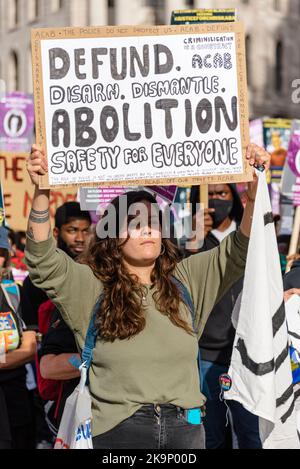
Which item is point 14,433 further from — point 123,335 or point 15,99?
point 15,99

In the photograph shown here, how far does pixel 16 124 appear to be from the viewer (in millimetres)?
13109

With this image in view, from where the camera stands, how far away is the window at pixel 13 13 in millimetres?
46344

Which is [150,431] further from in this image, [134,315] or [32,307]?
[32,307]

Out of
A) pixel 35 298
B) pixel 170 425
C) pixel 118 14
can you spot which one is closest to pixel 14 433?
pixel 35 298

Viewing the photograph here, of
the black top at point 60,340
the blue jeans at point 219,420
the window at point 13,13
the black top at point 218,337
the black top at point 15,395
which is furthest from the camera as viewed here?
the window at point 13,13

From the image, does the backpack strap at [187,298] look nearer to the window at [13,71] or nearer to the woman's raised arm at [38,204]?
the woman's raised arm at [38,204]

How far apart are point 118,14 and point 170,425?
122ft

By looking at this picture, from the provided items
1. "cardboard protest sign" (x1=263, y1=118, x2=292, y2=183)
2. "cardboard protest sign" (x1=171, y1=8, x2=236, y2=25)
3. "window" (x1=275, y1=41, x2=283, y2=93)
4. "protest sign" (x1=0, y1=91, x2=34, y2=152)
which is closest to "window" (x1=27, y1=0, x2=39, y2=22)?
"window" (x1=275, y1=41, x2=283, y2=93)

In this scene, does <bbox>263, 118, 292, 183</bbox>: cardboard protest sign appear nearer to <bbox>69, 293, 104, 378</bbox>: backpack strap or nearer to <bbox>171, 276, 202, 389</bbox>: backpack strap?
<bbox>171, 276, 202, 389</bbox>: backpack strap

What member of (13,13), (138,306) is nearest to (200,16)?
(138,306)

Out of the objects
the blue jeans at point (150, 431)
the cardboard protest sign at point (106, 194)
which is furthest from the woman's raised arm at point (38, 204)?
the cardboard protest sign at point (106, 194)

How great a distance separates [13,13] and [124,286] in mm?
44897

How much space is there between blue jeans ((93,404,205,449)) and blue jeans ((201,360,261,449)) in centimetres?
172

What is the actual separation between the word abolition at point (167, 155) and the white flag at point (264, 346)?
0.66 ft
